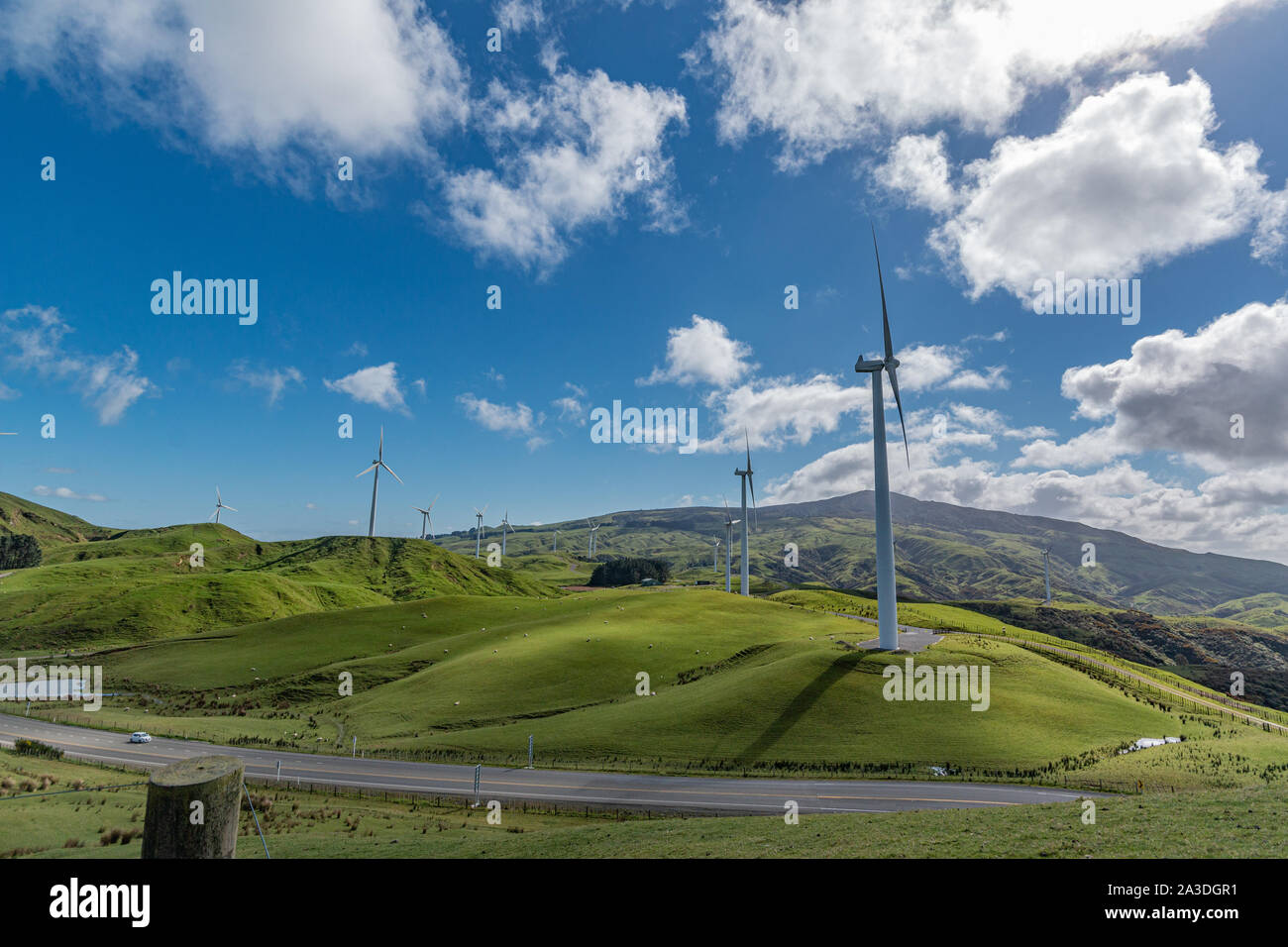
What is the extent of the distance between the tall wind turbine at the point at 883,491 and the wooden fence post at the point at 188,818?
65.2 m

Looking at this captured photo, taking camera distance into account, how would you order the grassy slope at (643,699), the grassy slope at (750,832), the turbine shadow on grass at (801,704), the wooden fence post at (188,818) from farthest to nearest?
the turbine shadow on grass at (801,704) < the grassy slope at (643,699) < the grassy slope at (750,832) < the wooden fence post at (188,818)

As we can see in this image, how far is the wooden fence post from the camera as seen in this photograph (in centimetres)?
633

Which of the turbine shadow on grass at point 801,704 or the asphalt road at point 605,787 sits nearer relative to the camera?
the asphalt road at point 605,787

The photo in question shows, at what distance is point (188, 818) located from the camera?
6.53m

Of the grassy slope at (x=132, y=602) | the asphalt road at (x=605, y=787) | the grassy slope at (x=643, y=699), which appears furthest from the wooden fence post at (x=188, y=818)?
the grassy slope at (x=132, y=602)

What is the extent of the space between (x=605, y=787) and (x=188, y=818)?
4640cm

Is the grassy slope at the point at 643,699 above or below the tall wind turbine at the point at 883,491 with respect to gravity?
below

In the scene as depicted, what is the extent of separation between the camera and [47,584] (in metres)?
159

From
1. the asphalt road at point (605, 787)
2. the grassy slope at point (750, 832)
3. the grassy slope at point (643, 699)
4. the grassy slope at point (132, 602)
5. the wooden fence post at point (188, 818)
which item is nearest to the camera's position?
the wooden fence post at point (188, 818)

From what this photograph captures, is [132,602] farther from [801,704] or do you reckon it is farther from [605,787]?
[801,704]

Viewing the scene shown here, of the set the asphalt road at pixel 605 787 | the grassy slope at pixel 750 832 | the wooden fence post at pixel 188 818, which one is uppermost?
the wooden fence post at pixel 188 818

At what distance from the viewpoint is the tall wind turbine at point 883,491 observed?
66500 mm

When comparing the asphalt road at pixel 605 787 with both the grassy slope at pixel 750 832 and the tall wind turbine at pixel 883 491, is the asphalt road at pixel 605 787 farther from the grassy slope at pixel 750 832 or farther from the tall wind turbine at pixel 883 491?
the tall wind turbine at pixel 883 491
